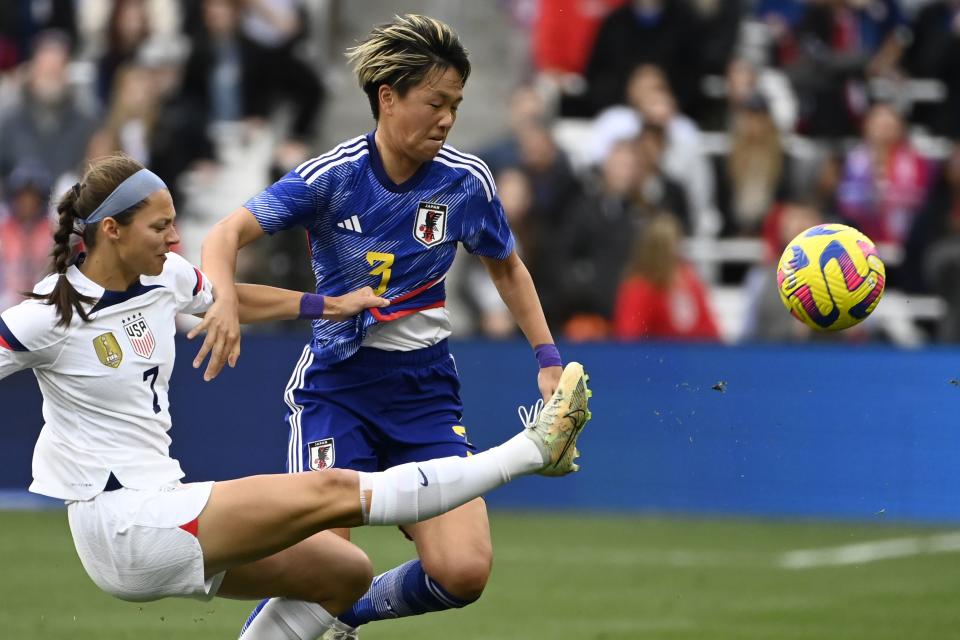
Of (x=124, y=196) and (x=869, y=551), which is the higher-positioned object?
(x=124, y=196)

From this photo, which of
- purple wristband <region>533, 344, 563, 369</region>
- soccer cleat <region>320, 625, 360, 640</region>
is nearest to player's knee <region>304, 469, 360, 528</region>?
soccer cleat <region>320, 625, 360, 640</region>

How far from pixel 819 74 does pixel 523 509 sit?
5043 millimetres

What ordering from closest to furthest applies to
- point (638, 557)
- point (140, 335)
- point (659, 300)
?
point (140, 335) < point (638, 557) < point (659, 300)

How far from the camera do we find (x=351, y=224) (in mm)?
5992

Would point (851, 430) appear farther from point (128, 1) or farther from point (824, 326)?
point (128, 1)

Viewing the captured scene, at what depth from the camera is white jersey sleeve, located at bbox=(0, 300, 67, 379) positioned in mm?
5016

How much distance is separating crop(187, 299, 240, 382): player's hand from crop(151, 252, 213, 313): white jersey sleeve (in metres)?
0.21

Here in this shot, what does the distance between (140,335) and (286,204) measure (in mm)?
846

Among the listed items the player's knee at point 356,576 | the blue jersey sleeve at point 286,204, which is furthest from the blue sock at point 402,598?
the blue jersey sleeve at point 286,204

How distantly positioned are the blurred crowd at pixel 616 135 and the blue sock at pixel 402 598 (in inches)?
244

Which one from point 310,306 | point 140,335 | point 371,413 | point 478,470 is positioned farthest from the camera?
point 371,413

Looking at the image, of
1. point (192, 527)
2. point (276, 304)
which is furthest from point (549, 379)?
point (192, 527)

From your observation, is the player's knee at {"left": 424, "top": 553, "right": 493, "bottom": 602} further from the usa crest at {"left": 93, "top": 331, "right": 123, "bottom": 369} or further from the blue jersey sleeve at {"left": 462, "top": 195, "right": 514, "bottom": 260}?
the usa crest at {"left": 93, "top": 331, "right": 123, "bottom": 369}

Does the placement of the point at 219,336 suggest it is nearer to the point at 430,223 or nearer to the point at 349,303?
the point at 349,303
